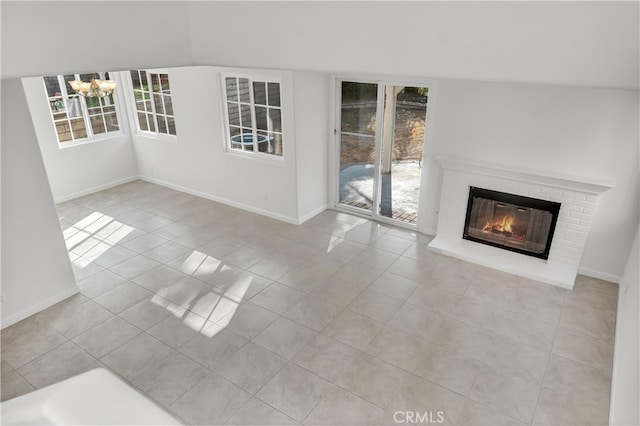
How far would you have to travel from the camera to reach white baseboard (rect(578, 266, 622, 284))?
4.62m

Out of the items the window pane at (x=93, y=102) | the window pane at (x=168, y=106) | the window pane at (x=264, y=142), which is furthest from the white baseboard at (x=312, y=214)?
the window pane at (x=93, y=102)

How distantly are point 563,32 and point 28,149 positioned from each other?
4270 mm

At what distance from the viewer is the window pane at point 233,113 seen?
19.9 feet

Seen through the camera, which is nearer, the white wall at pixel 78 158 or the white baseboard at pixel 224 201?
the white baseboard at pixel 224 201

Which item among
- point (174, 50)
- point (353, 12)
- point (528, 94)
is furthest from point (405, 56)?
point (528, 94)

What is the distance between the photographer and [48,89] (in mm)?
6375

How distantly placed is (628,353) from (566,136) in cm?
235

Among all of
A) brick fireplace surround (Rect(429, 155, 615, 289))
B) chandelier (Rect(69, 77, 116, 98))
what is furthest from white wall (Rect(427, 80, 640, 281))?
chandelier (Rect(69, 77, 116, 98))

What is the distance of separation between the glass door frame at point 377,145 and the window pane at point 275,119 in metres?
0.81

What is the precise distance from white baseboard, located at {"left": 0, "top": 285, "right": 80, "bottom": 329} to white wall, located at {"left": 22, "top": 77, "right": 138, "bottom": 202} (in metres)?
3.04

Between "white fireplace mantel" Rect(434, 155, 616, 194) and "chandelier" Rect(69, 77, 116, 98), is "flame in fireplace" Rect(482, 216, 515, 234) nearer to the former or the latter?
"white fireplace mantel" Rect(434, 155, 616, 194)

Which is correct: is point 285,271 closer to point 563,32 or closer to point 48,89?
point 563,32

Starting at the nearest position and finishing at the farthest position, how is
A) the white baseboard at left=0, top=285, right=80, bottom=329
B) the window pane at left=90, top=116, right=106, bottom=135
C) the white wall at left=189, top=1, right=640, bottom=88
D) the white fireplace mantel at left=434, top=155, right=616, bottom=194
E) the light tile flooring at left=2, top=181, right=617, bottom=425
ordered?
the white wall at left=189, top=1, right=640, bottom=88 < the light tile flooring at left=2, top=181, right=617, bottom=425 < the white baseboard at left=0, top=285, right=80, bottom=329 < the white fireplace mantel at left=434, top=155, right=616, bottom=194 < the window pane at left=90, top=116, right=106, bottom=135

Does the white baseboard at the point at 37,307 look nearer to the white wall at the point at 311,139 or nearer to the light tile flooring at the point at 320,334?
the light tile flooring at the point at 320,334
